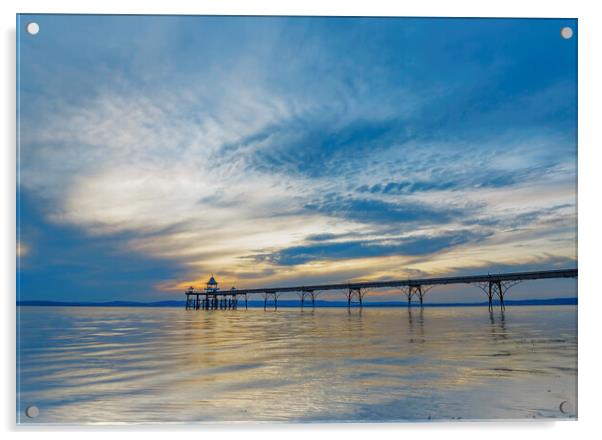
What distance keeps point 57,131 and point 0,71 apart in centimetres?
106

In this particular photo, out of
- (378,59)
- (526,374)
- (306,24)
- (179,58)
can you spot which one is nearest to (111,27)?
(179,58)

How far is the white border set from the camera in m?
6.38

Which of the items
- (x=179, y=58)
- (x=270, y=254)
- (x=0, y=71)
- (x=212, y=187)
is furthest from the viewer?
(x=270, y=254)

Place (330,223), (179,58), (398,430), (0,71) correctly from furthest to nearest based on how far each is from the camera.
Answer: (330,223) → (179,58) → (0,71) → (398,430)

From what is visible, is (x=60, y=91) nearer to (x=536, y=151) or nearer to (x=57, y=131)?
(x=57, y=131)

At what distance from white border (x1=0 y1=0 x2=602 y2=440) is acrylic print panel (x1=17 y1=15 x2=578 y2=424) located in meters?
0.13

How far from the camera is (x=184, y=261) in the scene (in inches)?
423

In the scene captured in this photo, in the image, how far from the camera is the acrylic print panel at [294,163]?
22.5 ft
